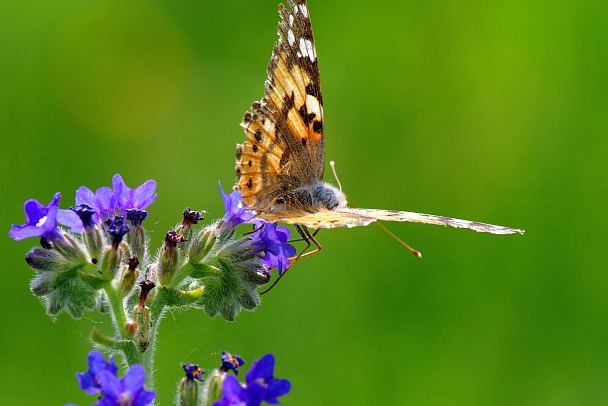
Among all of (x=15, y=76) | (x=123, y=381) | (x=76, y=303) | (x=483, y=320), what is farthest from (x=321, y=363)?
(x=15, y=76)

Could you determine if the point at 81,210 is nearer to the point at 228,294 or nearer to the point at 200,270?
the point at 200,270

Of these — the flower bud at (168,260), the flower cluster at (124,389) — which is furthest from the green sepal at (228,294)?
the flower cluster at (124,389)

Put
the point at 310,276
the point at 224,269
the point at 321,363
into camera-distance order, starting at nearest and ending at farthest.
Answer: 1. the point at 224,269
2. the point at 321,363
3. the point at 310,276

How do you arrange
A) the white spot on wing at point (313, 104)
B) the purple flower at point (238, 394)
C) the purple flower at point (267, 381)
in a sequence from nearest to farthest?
the purple flower at point (238, 394) → the purple flower at point (267, 381) → the white spot on wing at point (313, 104)

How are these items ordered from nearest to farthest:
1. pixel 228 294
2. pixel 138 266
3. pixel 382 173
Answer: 1. pixel 138 266
2. pixel 228 294
3. pixel 382 173

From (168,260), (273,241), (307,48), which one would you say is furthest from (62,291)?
(307,48)

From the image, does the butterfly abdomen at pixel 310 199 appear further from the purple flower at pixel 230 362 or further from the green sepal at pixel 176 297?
the purple flower at pixel 230 362

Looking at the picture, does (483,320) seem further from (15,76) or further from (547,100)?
(15,76)

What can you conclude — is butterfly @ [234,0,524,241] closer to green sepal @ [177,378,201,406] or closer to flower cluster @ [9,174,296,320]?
flower cluster @ [9,174,296,320]
